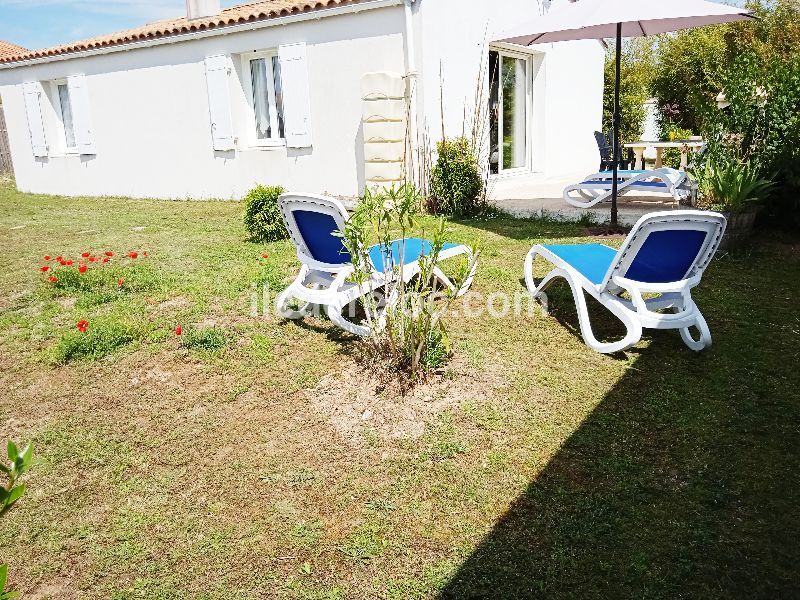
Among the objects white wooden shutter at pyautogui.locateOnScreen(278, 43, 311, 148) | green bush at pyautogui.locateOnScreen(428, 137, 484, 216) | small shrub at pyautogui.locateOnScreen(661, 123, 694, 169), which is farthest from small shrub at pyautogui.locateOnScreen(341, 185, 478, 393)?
small shrub at pyautogui.locateOnScreen(661, 123, 694, 169)

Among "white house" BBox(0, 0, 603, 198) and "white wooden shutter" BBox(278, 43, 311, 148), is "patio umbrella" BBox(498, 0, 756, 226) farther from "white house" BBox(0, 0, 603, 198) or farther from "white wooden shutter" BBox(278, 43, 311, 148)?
"white wooden shutter" BBox(278, 43, 311, 148)

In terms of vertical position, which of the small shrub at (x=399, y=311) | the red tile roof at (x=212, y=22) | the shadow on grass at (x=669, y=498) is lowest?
the shadow on grass at (x=669, y=498)

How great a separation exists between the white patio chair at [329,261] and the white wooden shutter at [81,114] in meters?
12.1

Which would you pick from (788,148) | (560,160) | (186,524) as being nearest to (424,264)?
(186,524)

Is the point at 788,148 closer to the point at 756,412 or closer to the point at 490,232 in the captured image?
the point at 490,232

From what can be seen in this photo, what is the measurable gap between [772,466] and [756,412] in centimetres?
59

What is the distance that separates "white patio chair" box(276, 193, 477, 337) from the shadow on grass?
1.58 m

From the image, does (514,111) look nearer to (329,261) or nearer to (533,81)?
(533,81)

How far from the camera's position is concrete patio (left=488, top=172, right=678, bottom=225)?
903 centimetres

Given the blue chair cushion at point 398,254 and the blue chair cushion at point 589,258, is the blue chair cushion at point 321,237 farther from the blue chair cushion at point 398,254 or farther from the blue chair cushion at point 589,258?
the blue chair cushion at point 589,258

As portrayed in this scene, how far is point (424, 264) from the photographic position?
4.10 metres

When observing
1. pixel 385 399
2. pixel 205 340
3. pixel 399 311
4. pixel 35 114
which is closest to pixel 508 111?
pixel 205 340

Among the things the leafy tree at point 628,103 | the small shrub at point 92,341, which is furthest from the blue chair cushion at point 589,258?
the leafy tree at point 628,103

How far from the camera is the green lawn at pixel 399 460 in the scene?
8.69 ft
